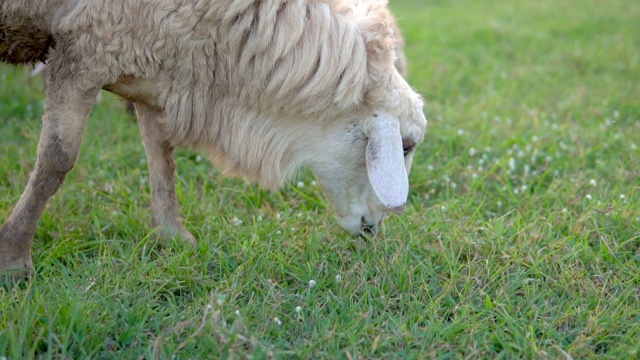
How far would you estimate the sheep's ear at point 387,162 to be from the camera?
126 inches

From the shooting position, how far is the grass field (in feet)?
9.05

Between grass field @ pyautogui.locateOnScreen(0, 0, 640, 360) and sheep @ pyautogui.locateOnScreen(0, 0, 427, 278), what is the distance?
354mm

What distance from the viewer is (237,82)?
3.31m

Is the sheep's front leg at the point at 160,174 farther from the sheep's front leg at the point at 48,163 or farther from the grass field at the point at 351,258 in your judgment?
the sheep's front leg at the point at 48,163

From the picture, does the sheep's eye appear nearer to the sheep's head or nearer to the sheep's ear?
the sheep's head

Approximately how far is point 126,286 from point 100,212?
0.88m

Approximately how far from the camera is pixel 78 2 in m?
3.15

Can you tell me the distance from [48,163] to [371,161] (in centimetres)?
143

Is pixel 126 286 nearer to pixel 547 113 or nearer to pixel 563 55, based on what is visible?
pixel 547 113

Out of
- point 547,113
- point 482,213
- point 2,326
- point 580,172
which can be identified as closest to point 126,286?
point 2,326

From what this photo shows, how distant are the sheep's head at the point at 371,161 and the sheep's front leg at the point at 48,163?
1.08 m

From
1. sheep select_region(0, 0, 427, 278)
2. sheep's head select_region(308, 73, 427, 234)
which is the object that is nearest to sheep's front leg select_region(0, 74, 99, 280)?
sheep select_region(0, 0, 427, 278)

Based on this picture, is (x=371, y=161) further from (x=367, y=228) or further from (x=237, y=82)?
(x=237, y=82)

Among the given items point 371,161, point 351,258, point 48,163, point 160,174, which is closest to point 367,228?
point 351,258
